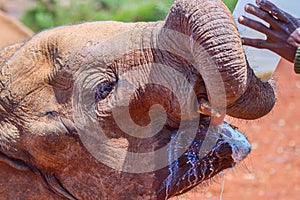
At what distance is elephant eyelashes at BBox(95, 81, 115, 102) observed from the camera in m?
2.02

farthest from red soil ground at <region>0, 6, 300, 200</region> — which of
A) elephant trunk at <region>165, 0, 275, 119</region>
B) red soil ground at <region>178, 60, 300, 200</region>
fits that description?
elephant trunk at <region>165, 0, 275, 119</region>

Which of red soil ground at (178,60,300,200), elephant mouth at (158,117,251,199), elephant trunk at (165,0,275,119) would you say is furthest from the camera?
red soil ground at (178,60,300,200)

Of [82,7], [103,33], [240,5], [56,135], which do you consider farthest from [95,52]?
[82,7]

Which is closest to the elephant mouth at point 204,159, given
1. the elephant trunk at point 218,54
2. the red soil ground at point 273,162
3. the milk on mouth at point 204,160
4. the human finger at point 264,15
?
the milk on mouth at point 204,160

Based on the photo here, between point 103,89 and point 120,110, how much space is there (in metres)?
0.07

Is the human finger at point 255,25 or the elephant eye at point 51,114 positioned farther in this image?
the elephant eye at point 51,114

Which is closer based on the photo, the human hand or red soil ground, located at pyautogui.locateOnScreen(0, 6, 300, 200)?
the human hand

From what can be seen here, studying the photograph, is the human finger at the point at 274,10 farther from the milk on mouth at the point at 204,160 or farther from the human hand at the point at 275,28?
the milk on mouth at the point at 204,160

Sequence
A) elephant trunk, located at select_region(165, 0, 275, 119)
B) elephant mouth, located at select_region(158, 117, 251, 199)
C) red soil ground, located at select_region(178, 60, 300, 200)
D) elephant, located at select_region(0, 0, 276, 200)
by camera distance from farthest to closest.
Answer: red soil ground, located at select_region(178, 60, 300, 200)
elephant mouth, located at select_region(158, 117, 251, 199)
elephant, located at select_region(0, 0, 276, 200)
elephant trunk, located at select_region(165, 0, 275, 119)

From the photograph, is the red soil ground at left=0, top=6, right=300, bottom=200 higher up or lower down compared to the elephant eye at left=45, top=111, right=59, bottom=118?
lower down

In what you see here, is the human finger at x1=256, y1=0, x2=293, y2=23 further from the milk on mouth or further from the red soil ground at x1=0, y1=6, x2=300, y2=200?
the red soil ground at x1=0, y1=6, x2=300, y2=200

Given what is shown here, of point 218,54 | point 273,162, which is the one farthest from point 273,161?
point 218,54

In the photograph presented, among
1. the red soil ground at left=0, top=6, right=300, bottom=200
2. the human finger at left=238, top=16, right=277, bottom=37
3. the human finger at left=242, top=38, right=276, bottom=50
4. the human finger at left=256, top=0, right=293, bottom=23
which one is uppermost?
the human finger at left=256, top=0, right=293, bottom=23

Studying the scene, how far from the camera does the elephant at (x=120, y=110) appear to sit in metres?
1.87
